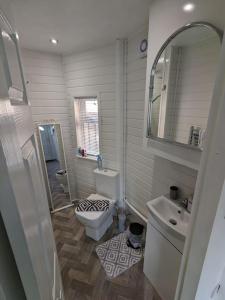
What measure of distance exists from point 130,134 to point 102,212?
1097 millimetres

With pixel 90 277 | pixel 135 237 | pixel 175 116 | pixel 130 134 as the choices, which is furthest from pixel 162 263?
pixel 130 134

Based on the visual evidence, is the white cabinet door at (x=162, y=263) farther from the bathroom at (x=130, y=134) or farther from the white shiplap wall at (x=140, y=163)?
the white shiplap wall at (x=140, y=163)

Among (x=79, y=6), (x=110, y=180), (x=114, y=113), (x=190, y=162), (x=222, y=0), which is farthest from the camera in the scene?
(x=110, y=180)

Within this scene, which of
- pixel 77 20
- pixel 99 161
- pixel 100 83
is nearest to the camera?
pixel 77 20

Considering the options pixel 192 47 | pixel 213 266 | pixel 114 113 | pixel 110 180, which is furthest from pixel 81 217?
pixel 192 47

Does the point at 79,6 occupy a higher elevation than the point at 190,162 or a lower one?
higher

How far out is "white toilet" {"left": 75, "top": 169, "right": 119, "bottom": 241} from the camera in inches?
77.0

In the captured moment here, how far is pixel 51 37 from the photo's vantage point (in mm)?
1770

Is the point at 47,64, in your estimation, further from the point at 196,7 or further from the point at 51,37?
the point at 196,7

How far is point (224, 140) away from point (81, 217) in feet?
6.29

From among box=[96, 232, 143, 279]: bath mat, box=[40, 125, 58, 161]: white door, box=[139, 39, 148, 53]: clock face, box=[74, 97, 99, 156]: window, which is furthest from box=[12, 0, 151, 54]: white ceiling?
box=[96, 232, 143, 279]: bath mat

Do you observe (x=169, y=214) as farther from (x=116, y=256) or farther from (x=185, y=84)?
(x=185, y=84)

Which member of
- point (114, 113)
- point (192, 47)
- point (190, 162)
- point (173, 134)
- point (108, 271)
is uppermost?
point (192, 47)

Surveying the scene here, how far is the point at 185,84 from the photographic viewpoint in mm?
1194
